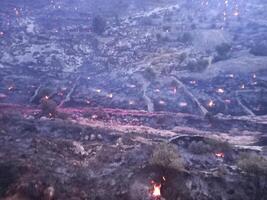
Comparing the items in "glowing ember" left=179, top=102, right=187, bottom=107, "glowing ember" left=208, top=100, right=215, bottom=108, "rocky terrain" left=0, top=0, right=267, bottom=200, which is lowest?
"glowing ember" left=179, top=102, right=187, bottom=107

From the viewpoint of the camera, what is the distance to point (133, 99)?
175 ft

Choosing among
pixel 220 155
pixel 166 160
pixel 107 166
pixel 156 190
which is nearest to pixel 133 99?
pixel 220 155

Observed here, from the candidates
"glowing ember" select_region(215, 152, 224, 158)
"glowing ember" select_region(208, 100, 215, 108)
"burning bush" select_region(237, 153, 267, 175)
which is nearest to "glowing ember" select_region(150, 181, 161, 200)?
"burning bush" select_region(237, 153, 267, 175)

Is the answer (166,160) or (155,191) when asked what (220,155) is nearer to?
(166,160)

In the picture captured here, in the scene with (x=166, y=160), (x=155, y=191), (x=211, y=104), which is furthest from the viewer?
(x=211, y=104)

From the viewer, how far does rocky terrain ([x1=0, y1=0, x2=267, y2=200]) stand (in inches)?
842

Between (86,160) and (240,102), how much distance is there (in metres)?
33.1

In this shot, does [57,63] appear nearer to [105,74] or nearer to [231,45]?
[105,74]

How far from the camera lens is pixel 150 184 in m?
20.7

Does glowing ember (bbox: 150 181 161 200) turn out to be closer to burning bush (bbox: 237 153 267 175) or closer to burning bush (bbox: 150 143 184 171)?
burning bush (bbox: 150 143 184 171)

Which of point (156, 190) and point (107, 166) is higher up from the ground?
point (156, 190)

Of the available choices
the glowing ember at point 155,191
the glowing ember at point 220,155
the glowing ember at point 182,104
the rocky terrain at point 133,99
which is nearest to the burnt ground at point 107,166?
the rocky terrain at point 133,99

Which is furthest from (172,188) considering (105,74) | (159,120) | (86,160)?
(105,74)

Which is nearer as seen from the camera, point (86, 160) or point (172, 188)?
point (172, 188)
